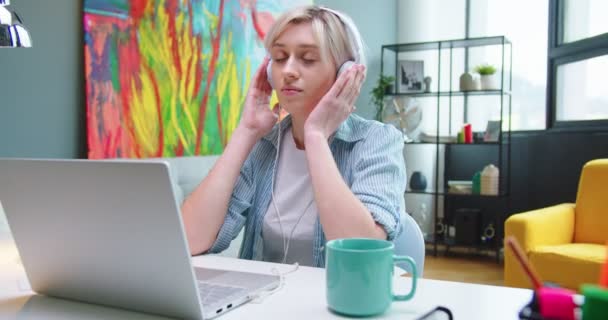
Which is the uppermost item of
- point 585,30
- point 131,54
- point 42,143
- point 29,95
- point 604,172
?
point 585,30

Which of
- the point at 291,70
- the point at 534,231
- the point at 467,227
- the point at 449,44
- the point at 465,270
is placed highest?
the point at 449,44

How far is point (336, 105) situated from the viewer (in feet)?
4.03

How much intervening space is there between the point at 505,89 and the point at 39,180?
4.19 metres

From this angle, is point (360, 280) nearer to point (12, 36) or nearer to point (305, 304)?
point (305, 304)

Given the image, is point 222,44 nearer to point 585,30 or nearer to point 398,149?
point 398,149

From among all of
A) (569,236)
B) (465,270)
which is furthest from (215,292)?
(465,270)

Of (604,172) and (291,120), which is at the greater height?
(291,120)

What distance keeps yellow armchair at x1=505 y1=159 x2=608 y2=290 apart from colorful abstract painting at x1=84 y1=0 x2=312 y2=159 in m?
1.57

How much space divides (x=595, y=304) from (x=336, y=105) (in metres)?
0.88

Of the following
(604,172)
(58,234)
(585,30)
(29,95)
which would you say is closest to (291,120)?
(58,234)

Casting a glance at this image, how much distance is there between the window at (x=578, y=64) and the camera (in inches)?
141

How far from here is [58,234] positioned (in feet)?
2.32

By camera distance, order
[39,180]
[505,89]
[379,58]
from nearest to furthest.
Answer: [39,180]
[505,89]
[379,58]

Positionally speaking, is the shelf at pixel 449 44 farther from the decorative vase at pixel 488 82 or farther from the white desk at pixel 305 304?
the white desk at pixel 305 304
